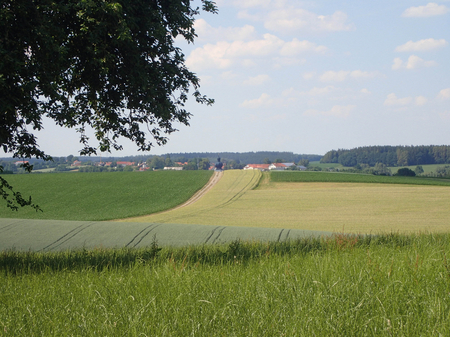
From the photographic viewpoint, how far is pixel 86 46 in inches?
368

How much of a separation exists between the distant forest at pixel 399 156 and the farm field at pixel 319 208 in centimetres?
6626

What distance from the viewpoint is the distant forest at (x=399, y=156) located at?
352ft

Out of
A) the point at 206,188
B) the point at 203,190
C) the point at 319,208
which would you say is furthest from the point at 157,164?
the point at 319,208

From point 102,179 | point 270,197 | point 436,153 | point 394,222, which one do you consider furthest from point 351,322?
point 436,153

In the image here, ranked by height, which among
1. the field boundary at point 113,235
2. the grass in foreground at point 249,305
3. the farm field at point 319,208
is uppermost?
the grass in foreground at point 249,305

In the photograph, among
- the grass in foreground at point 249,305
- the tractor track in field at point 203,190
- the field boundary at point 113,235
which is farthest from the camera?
the tractor track in field at point 203,190

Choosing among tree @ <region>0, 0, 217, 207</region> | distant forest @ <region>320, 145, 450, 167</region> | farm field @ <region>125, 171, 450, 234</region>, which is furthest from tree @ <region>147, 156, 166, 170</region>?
tree @ <region>0, 0, 217, 207</region>

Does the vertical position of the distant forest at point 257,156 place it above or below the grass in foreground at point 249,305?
above

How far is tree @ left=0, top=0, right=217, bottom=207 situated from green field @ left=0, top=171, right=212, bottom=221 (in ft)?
70.5

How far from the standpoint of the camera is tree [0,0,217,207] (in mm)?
8461

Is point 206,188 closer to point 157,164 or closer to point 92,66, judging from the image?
point 92,66

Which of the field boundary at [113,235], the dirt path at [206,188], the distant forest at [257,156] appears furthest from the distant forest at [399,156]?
the field boundary at [113,235]

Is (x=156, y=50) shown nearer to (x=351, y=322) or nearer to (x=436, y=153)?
(x=351, y=322)

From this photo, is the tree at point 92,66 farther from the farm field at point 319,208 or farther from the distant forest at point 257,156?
the distant forest at point 257,156
